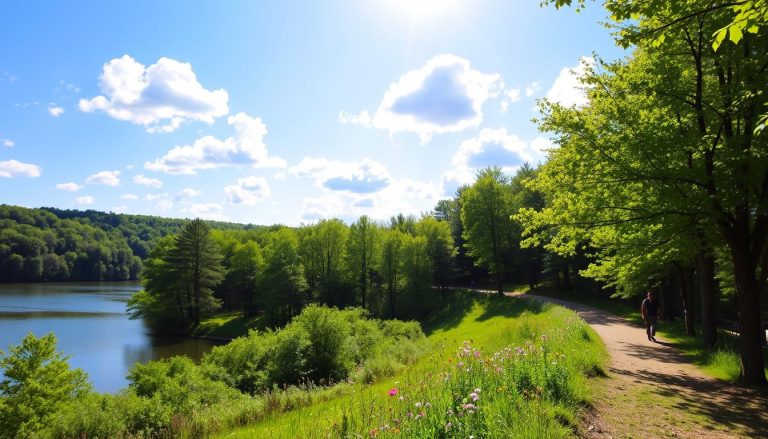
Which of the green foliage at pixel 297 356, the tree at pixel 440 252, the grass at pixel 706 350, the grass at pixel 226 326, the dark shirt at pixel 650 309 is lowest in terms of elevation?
the grass at pixel 226 326

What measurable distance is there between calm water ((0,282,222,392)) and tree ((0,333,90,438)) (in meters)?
8.55

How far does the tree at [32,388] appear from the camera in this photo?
Answer: 51.2 ft

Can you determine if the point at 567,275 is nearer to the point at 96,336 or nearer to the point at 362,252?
the point at 362,252

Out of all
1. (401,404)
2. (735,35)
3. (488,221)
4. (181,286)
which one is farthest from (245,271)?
Result: (735,35)

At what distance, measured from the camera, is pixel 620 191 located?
10234 millimetres

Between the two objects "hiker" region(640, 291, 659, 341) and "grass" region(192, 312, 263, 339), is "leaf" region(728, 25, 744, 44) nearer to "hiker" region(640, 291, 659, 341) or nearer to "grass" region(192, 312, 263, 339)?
"hiker" region(640, 291, 659, 341)

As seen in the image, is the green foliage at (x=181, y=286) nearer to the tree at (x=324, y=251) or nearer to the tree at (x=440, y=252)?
the tree at (x=324, y=251)

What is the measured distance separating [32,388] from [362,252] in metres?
42.1

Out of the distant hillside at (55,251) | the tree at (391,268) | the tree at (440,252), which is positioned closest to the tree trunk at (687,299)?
the tree at (391,268)

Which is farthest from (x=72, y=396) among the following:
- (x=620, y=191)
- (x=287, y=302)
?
(x=287, y=302)

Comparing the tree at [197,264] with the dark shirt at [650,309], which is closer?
the dark shirt at [650,309]

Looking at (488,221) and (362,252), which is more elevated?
(488,221)

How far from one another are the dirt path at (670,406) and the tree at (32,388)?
18.2 metres

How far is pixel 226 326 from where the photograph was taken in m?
54.2
